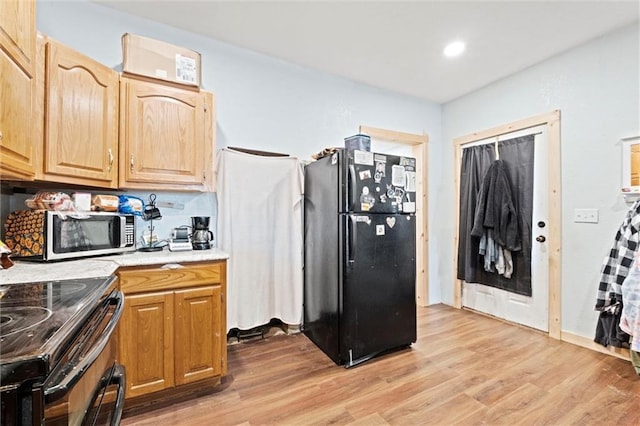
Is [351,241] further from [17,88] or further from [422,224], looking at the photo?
[17,88]

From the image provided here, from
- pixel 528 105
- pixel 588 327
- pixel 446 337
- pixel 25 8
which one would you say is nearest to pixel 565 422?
pixel 446 337

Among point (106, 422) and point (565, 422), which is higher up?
point (106, 422)

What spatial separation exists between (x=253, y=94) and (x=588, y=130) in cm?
297

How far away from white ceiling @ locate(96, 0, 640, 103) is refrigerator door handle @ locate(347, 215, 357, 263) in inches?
61.0

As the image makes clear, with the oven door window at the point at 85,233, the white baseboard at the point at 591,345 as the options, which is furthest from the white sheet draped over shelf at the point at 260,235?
the white baseboard at the point at 591,345

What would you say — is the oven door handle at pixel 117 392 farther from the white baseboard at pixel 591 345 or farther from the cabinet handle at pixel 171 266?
the white baseboard at pixel 591 345

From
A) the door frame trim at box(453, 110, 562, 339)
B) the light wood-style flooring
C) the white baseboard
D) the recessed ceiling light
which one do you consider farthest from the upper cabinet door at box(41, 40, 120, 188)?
the white baseboard

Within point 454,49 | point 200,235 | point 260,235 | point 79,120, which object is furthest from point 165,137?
point 454,49

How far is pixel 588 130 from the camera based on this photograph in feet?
8.23

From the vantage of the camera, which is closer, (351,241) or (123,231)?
(123,231)

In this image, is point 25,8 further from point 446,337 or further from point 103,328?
point 446,337

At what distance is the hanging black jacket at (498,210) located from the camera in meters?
2.97

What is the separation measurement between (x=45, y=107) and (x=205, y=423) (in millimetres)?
1935

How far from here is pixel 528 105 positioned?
2.94 meters
